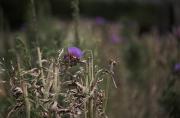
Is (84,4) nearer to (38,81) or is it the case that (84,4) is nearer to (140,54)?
(140,54)

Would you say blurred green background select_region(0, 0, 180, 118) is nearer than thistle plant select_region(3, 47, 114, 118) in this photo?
No

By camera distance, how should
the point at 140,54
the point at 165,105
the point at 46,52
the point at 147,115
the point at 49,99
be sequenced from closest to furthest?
the point at 49,99 → the point at 46,52 → the point at 165,105 → the point at 147,115 → the point at 140,54

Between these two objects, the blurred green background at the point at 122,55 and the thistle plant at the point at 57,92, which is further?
the blurred green background at the point at 122,55

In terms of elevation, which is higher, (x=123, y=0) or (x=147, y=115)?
(x=123, y=0)

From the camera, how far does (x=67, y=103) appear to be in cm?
260

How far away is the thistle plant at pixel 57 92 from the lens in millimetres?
2500

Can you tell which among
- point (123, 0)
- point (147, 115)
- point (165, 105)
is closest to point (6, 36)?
point (147, 115)

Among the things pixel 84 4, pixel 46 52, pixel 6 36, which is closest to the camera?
pixel 46 52

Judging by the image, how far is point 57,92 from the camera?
2.53 metres

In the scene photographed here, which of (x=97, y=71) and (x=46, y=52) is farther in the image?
(x=46, y=52)

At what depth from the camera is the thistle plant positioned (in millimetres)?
2500

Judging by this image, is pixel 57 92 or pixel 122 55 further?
pixel 122 55

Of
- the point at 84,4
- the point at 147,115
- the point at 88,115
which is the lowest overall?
the point at 147,115

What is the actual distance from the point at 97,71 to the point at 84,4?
45.0 ft
